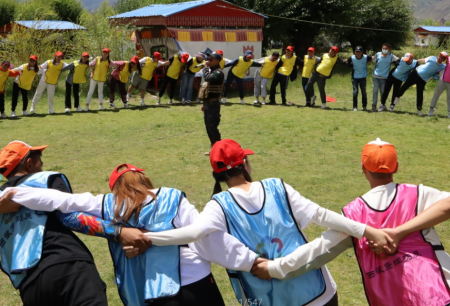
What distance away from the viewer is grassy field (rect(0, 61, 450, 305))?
21.2 ft

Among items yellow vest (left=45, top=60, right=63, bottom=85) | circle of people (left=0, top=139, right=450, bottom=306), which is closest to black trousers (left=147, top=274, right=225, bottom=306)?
circle of people (left=0, top=139, right=450, bottom=306)

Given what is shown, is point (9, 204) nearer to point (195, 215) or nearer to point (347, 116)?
point (195, 215)

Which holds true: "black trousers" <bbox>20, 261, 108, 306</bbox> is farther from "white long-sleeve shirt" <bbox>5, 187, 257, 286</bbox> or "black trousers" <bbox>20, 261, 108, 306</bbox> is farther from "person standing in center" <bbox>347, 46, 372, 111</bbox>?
"person standing in center" <bbox>347, 46, 372, 111</bbox>

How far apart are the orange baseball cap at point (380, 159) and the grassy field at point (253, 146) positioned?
1.72 meters

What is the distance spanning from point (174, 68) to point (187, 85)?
669 mm

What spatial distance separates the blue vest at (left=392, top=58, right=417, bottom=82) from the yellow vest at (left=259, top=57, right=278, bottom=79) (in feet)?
11.9

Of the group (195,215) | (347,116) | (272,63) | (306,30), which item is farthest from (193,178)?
(306,30)

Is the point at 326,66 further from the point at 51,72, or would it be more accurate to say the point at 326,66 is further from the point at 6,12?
the point at 6,12

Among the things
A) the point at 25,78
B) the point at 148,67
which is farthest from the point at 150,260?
the point at 148,67

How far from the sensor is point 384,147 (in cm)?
268

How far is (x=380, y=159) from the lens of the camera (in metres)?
2.63

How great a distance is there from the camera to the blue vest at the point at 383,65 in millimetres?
13336

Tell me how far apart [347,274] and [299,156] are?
458 centimetres

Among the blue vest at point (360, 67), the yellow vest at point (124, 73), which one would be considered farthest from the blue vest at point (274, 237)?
the yellow vest at point (124, 73)
